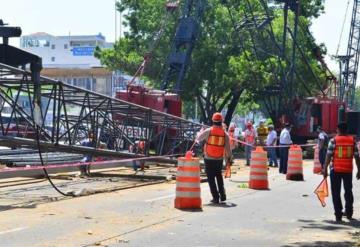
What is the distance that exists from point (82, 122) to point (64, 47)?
13130 cm

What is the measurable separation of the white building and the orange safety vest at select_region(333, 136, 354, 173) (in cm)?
11821

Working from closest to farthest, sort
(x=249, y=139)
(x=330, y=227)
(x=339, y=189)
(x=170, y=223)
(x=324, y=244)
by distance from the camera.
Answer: (x=324, y=244), (x=330, y=227), (x=170, y=223), (x=339, y=189), (x=249, y=139)

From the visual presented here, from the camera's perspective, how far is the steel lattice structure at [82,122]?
47.1 ft

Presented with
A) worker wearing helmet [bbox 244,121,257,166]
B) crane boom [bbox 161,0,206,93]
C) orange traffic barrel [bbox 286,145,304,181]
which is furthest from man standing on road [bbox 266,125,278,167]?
crane boom [bbox 161,0,206,93]

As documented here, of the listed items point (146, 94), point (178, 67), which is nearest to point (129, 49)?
point (178, 67)

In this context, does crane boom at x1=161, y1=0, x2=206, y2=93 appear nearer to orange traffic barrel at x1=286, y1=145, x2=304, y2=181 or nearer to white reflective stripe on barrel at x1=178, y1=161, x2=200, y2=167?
orange traffic barrel at x1=286, y1=145, x2=304, y2=181

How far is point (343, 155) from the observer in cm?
1134

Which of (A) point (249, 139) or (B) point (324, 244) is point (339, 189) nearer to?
(B) point (324, 244)

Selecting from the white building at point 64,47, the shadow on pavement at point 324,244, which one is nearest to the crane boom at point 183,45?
the shadow on pavement at point 324,244

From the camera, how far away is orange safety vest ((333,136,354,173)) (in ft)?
37.2

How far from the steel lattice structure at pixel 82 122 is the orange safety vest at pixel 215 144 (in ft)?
12.3

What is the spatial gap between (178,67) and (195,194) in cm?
2287

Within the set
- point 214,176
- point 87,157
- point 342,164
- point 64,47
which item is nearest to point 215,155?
point 214,176

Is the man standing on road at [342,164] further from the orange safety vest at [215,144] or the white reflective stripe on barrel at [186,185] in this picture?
the orange safety vest at [215,144]
